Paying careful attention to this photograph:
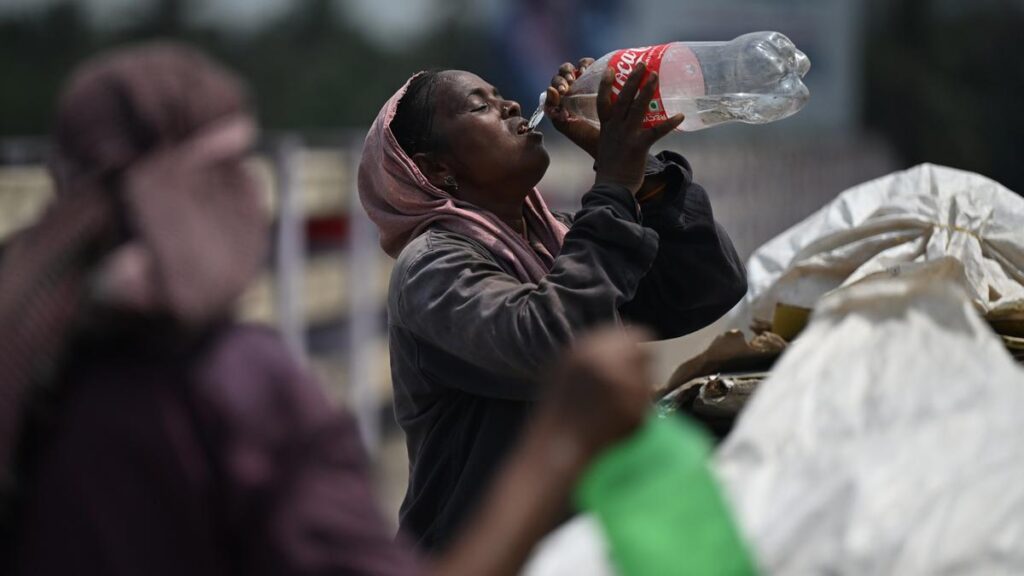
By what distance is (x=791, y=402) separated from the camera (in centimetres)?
207

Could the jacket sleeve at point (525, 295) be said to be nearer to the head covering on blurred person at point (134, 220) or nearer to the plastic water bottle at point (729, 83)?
the plastic water bottle at point (729, 83)

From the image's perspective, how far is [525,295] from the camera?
2.69m

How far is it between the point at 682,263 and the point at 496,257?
402 millimetres

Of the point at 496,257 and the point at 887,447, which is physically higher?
the point at 887,447

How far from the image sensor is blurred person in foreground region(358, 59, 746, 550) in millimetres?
2689

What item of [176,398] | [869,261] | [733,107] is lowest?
[869,261]

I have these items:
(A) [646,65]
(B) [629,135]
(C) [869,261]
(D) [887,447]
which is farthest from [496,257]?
(D) [887,447]

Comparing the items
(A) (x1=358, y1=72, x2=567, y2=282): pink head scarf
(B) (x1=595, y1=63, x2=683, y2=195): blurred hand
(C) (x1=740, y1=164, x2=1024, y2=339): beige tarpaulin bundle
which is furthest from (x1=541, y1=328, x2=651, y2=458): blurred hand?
(C) (x1=740, y1=164, x2=1024, y2=339): beige tarpaulin bundle

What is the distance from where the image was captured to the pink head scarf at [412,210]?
296 centimetres

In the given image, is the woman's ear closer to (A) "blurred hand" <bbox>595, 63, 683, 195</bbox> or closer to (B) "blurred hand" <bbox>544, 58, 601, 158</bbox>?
(B) "blurred hand" <bbox>544, 58, 601, 158</bbox>

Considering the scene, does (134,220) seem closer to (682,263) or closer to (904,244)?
(682,263)

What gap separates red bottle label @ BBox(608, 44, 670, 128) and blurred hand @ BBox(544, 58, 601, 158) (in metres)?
0.13

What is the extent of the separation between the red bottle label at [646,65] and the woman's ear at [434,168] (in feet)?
1.19

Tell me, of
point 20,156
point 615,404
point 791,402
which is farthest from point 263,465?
point 20,156
